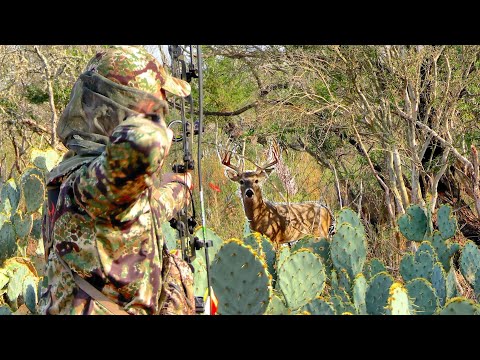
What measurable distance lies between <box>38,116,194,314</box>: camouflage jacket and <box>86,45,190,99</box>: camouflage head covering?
0.81ft

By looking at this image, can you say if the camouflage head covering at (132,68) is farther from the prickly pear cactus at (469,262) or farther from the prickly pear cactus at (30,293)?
the prickly pear cactus at (469,262)

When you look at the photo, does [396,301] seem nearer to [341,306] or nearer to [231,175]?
[341,306]

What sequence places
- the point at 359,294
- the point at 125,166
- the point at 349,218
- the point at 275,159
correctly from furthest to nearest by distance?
the point at 275,159, the point at 349,218, the point at 359,294, the point at 125,166

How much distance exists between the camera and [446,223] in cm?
589

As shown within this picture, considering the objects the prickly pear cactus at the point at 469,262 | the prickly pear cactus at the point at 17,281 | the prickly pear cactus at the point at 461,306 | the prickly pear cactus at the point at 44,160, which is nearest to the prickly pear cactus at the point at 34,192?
the prickly pear cactus at the point at 44,160

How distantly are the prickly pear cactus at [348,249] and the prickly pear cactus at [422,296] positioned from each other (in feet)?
3.78

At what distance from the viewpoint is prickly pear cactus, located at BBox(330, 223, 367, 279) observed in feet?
16.3

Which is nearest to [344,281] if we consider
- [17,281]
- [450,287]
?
[450,287]

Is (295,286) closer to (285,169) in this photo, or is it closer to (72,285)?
(72,285)

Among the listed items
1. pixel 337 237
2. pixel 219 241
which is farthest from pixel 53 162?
pixel 337 237

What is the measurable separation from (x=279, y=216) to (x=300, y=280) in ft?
14.9

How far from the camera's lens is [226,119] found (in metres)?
14.4
